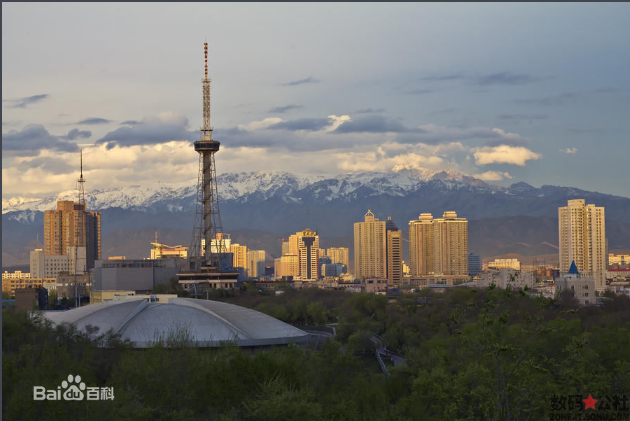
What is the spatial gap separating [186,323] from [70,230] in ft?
500

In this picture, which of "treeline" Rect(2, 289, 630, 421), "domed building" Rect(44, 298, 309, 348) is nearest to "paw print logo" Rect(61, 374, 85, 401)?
"treeline" Rect(2, 289, 630, 421)

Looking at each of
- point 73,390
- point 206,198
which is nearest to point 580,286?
point 206,198

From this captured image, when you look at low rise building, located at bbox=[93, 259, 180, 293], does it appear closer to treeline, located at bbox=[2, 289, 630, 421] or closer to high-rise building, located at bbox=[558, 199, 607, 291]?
treeline, located at bbox=[2, 289, 630, 421]

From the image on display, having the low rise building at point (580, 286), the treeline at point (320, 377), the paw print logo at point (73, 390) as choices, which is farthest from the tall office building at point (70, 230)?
the paw print logo at point (73, 390)

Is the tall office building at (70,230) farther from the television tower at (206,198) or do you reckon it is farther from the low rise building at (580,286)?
the low rise building at (580,286)

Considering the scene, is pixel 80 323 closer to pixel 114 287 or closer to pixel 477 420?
pixel 477 420

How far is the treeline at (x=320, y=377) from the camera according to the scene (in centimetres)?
2419

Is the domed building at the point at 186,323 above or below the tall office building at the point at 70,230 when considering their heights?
below

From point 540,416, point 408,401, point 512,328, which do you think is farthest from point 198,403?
point 512,328

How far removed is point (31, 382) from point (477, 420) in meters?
12.9

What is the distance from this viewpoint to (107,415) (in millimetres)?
24109

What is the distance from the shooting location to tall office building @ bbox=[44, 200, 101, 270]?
612 feet

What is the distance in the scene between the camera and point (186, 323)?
1854 inches

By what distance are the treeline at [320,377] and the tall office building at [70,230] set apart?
5777 inches
